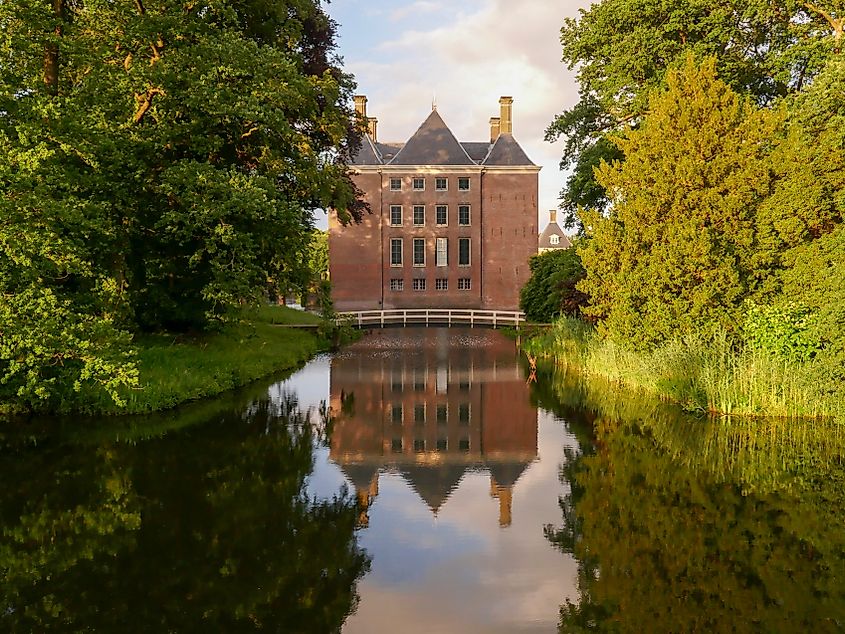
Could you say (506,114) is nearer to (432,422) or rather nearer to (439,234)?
(439,234)

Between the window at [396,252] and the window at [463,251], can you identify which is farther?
the window at [396,252]

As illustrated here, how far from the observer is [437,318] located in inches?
1826

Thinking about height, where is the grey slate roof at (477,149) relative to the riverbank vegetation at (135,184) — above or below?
above

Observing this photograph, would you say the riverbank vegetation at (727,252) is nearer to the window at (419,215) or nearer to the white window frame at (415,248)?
the white window frame at (415,248)

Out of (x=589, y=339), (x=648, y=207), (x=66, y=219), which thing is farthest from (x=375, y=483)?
(x=589, y=339)

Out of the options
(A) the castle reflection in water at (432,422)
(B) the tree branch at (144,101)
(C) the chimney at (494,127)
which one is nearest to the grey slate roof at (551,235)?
(C) the chimney at (494,127)

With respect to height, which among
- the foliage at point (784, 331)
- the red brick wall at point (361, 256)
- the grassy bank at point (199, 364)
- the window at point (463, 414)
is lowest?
the window at point (463, 414)

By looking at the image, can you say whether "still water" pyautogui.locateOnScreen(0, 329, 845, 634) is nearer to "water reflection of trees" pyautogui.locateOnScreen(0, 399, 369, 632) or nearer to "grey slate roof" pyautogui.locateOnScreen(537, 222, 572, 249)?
"water reflection of trees" pyautogui.locateOnScreen(0, 399, 369, 632)

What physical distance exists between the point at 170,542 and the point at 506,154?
50314 mm

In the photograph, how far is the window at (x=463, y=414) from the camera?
1419 cm

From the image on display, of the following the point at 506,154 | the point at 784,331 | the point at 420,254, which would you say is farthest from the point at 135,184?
the point at 506,154

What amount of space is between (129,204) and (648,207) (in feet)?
40.7

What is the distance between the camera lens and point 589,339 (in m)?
22.1

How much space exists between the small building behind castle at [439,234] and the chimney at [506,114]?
0.83ft
